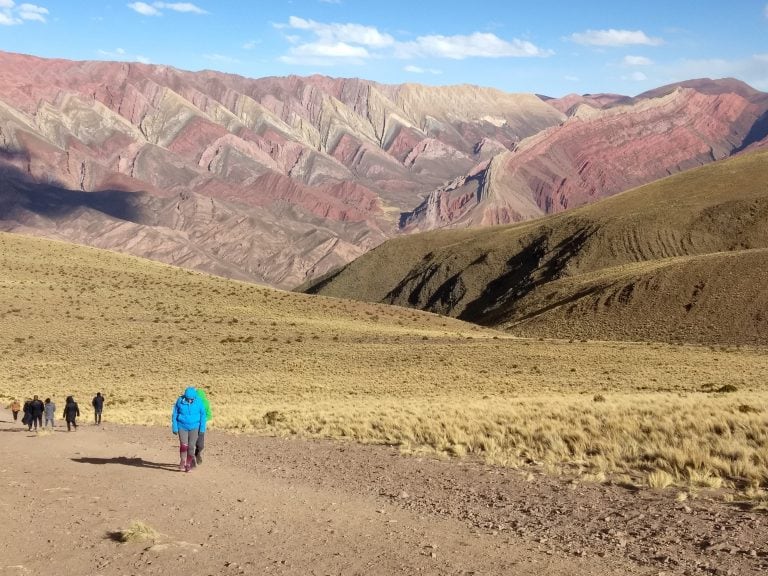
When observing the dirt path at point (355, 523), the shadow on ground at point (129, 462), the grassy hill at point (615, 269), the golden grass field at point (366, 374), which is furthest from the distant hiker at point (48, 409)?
the grassy hill at point (615, 269)

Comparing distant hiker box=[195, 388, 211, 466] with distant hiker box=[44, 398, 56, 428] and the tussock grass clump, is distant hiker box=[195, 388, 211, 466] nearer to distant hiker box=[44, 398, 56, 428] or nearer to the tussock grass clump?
the tussock grass clump

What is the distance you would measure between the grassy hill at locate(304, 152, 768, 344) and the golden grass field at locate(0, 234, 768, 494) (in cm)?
1963

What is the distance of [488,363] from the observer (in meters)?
50.1

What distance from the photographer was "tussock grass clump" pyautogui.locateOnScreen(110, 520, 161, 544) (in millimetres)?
10648

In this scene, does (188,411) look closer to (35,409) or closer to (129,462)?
(129,462)

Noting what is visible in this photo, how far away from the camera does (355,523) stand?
11.6 metres

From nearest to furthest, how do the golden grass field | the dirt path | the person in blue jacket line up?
the dirt path < the person in blue jacket < the golden grass field

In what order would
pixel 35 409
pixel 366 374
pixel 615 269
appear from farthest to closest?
pixel 615 269 < pixel 366 374 < pixel 35 409

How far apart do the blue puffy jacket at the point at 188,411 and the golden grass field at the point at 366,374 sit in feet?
17.8

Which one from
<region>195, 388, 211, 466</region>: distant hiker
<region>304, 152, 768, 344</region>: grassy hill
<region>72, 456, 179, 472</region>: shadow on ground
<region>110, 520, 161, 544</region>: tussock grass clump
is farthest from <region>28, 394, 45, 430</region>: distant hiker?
<region>304, 152, 768, 344</region>: grassy hill

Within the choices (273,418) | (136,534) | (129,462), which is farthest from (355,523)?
(273,418)

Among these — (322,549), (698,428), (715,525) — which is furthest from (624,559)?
(698,428)

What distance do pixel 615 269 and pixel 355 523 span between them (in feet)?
346

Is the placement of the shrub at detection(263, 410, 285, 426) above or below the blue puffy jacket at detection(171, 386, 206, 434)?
below
